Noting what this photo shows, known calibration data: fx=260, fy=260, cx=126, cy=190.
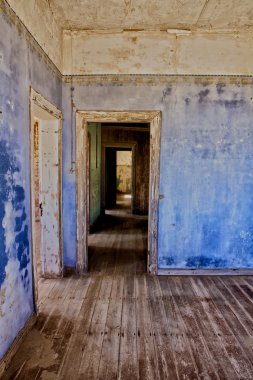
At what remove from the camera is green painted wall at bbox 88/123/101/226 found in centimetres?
639

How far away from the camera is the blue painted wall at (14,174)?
1.88 meters

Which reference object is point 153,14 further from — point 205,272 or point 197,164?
point 205,272

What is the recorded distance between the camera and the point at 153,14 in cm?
302

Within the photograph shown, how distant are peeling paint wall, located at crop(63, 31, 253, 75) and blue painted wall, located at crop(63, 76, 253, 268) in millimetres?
145

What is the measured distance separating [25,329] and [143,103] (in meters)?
2.87

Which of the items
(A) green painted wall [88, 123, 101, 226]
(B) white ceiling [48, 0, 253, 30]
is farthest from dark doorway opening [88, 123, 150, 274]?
(B) white ceiling [48, 0, 253, 30]

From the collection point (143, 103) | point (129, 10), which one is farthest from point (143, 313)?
point (129, 10)

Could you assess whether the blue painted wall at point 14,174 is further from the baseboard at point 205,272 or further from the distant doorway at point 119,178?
the distant doorway at point 119,178

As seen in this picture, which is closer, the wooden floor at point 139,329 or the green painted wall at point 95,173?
the wooden floor at point 139,329

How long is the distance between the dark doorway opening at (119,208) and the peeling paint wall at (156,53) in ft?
8.85

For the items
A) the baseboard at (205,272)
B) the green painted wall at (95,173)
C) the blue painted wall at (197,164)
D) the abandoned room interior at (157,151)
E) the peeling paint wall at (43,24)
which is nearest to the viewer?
the peeling paint wall at (43,24)

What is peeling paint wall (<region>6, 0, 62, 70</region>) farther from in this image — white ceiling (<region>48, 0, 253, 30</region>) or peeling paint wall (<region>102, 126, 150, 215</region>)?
peeling paint wall (<region>102, 126, 150, 215</region>)

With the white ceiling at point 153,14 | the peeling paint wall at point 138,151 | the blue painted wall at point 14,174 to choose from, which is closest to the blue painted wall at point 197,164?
the white ceiling at point 153,14

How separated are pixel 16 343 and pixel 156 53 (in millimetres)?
3520
